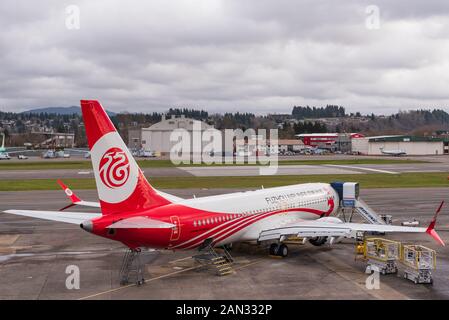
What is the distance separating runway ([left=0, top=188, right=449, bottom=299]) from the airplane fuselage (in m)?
→ 1.97

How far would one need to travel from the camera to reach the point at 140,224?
24750mm

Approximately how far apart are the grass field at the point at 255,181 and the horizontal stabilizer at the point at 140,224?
47517 millimetres

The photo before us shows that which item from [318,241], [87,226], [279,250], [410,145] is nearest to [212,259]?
[279,250]

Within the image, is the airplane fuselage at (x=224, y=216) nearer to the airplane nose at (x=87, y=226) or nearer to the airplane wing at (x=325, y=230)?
the airplane nose at (x=87, y=226)

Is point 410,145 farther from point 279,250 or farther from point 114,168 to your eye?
point 114,168

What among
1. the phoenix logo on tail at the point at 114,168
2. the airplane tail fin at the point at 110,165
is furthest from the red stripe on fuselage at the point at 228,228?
the phoenix logo on tail at the point at 114,168

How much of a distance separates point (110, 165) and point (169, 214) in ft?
15.5

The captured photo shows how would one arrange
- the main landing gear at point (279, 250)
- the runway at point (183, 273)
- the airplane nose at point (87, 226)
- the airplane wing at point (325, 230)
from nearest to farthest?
1. the airplane nose at point (87, 226)
2. the runway at point (183, 273)
3. the airplane wing at point (325, 230)
4. the main landing gear at point (279, 250)

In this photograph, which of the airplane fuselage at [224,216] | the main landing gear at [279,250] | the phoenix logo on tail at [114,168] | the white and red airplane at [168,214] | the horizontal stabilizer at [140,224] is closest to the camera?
the horizontal stabilizer at [140,224]

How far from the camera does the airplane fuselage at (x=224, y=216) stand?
25.7 m

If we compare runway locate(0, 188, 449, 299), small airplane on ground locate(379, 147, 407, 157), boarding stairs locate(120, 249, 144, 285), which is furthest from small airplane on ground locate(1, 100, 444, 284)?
small airplane on ground locate(379, 147, 407, 157)

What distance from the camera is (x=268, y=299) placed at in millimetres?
24188

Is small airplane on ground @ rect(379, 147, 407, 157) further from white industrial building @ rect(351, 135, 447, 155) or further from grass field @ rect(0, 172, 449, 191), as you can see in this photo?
grass field @ rect(0, 172, 449, 191)
